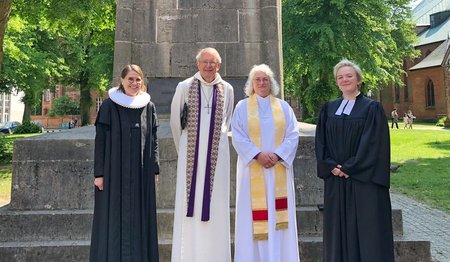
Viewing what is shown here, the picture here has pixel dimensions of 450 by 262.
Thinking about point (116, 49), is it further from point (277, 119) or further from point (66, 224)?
point (277, 119)

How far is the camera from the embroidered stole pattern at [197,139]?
4344 mm

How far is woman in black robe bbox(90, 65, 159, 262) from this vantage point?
3.93 m

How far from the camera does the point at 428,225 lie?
740 centimetres

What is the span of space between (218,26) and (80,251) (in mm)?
4137

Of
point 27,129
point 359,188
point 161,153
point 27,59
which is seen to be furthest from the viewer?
point 27,129

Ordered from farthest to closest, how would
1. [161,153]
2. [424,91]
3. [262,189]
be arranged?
[424,91] → [161,153] → [262,189]

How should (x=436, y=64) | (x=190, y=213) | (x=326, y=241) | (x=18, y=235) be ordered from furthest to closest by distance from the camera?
(x=436, y=64)
(x=18, y=235)
(x=190, y=213)
(x=326, y=241)

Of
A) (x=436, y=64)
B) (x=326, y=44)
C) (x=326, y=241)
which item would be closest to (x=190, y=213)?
(x=326, y=241)

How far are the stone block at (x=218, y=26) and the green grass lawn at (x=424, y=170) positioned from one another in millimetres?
5884

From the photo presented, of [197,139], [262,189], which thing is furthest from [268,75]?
[262,189]

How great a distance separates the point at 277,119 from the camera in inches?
171

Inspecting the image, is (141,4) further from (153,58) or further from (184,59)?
(184,59)

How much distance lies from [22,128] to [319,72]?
26.3 m

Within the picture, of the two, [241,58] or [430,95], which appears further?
[430,95]
